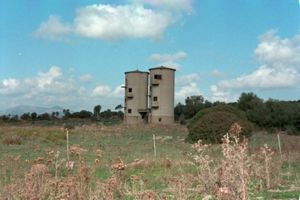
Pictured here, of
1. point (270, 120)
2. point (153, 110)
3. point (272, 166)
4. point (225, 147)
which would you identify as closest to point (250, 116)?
point (270, 120)

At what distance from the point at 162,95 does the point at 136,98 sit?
414cm

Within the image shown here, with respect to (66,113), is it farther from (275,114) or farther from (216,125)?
(216,125)

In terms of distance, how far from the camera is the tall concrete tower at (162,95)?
65.4m

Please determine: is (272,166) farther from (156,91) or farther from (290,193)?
(156,91)

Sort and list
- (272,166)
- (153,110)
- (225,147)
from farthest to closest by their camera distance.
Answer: (153,110)
(272,166)
(225,147)

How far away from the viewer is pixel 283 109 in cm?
5450

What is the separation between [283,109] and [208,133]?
27.8m

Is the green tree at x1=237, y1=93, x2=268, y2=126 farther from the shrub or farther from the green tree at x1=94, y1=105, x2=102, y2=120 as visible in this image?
the shrub

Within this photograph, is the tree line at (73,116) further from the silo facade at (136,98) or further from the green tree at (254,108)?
the green tree at (254,108)

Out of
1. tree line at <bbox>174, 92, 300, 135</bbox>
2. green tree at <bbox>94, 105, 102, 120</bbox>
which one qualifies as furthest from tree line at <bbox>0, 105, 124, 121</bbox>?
tree line at <bbox>174, 92, 300, 135</bbox>

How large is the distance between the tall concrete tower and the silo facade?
134 centimetres

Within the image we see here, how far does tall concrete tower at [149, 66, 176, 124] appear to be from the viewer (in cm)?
6544

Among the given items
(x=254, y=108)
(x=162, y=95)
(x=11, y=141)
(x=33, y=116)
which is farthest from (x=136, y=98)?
(x=11, y=141)

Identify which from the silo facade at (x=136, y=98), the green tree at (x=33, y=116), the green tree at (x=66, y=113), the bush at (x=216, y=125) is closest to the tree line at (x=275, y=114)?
the silo facade at (x=136, y=98)
